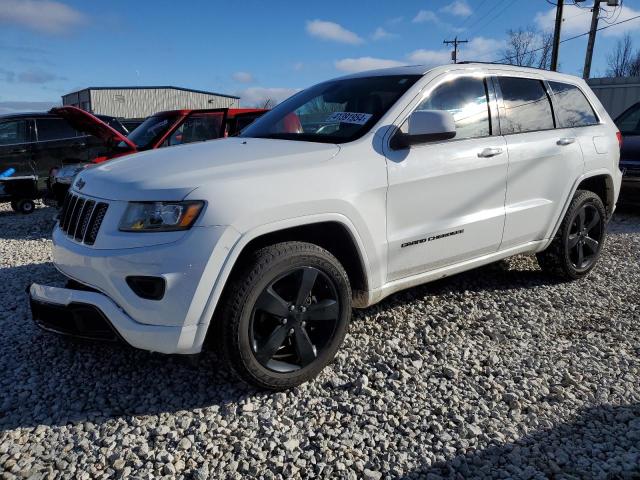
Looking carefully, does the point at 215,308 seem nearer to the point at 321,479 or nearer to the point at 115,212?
the point at 115,212

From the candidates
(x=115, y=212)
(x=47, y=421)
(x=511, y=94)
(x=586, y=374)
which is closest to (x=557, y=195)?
(x=511, y=94)

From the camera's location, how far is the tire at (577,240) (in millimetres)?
4457

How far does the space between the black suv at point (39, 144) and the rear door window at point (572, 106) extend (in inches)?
297

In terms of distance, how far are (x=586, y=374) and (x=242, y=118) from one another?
5242 mm

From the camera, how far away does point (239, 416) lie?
8.86 feet

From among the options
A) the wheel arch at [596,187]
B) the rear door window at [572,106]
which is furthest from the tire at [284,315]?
the rear door window at [572,106]

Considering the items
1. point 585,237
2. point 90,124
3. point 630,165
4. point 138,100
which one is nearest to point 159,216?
point 585,237

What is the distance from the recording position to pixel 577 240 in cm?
461

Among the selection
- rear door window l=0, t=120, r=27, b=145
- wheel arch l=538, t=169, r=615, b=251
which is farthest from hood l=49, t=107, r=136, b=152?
wheel arch l=538, t=169, r=615, b=251

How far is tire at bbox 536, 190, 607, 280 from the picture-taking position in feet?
14.6

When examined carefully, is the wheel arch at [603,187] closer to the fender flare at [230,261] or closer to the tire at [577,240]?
the tire at [577,240]

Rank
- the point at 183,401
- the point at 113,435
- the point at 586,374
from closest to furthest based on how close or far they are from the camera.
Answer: the point at 113,435 < the point at 183,401 < the point at 586,374

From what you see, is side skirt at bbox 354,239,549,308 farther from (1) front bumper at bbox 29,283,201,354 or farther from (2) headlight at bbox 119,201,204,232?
(2) headlight at bbox 119,201,204,232

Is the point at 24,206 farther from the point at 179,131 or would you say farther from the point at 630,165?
the point at 630,165
